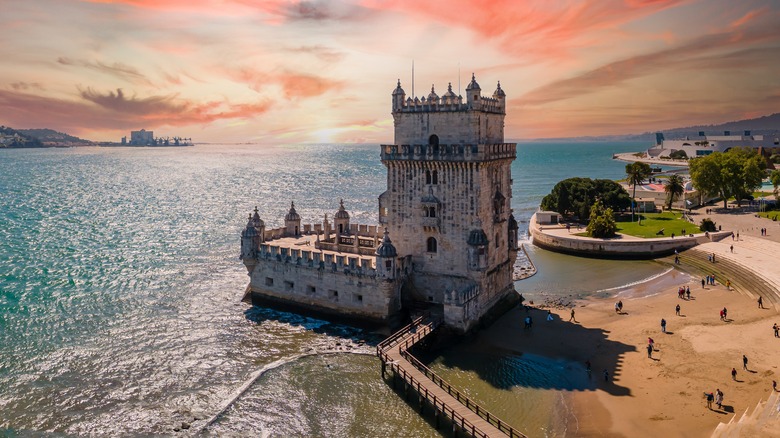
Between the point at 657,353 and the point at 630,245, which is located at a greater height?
the point at 630,245

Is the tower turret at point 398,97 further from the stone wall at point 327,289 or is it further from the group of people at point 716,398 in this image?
the group of people at point 716,398

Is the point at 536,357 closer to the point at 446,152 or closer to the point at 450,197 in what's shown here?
the point at 450,197

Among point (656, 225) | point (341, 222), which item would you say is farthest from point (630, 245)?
point (341, 222)

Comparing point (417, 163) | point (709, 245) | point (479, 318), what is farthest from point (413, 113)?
point (709, 245)

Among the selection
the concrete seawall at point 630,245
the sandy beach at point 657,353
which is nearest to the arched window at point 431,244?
the sandy beach at point 657,353

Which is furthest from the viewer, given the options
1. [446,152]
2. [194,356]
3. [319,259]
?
[319,259]

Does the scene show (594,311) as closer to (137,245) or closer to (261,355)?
(261,355)
